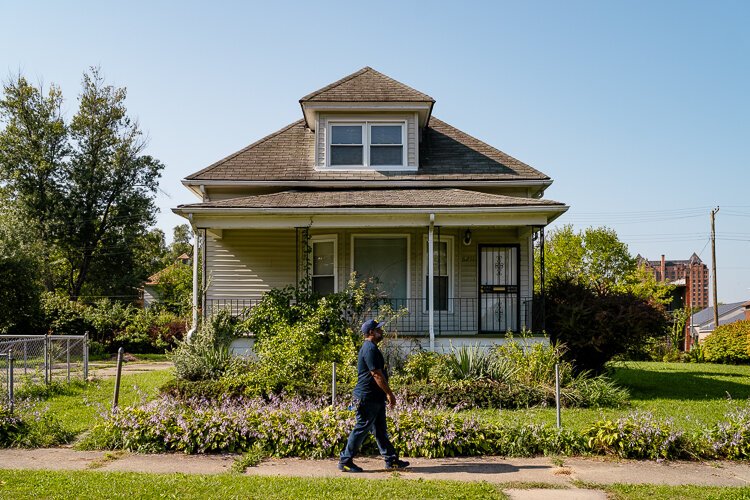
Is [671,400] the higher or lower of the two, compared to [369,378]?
lower

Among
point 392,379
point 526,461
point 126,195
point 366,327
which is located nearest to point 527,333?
point 392,379

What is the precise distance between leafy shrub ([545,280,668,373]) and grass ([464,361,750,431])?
1.05 m

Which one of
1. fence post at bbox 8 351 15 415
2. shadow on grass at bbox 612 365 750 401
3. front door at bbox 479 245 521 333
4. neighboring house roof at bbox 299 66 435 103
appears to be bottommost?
shadow on grass at bbox 612 365 750 401

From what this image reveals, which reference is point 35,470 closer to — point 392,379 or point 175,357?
point 175,357

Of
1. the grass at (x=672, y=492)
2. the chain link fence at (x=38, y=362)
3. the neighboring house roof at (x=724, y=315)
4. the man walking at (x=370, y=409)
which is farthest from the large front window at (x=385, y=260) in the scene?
the neighboring house roof at (x=724, y=315)

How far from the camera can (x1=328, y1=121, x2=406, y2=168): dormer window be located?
17.0 meters

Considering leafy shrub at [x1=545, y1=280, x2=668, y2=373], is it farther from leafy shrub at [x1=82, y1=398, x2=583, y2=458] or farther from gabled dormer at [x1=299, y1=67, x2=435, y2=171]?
gabled dormer at [x1=299, y1=67, x2=435, y2=171]

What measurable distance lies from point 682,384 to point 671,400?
382 centimetres

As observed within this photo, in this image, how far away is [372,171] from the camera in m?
16.9

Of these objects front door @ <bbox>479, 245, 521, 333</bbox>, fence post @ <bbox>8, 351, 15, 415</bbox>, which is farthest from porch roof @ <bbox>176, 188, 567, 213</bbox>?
fence post @ <bbox>8, 351, 15, 415</bbox>

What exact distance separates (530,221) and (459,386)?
4408mm

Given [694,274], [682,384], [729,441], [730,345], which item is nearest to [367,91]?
[682,384]

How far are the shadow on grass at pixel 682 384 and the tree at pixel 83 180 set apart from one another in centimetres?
2956

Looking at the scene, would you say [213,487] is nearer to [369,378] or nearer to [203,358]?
[369,378]
